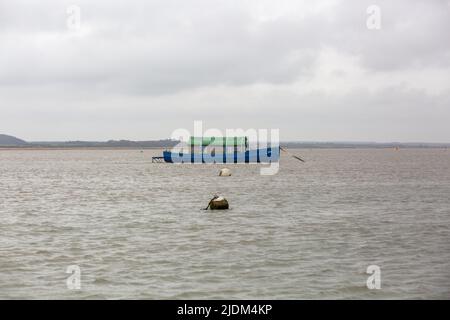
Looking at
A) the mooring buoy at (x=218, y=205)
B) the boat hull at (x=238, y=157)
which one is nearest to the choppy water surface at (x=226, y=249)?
the mooring buoy at (x=218, y=205)

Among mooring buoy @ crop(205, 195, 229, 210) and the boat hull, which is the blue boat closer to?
the boat hull

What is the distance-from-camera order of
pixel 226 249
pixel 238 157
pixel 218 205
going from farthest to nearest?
pixel 238 157
pixel 218 205
pixel 226 249

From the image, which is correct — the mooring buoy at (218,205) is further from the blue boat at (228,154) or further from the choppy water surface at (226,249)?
the blue boat at (228,154)

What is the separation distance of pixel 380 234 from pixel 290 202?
18.1m

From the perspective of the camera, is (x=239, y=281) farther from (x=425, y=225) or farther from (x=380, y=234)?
(x=425, y=225)

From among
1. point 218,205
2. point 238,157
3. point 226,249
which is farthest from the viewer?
point 238,157

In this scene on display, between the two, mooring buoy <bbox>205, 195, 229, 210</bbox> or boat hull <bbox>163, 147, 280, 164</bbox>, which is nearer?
mooring buoy <bbox>205, 195, 229, 210</bbox>

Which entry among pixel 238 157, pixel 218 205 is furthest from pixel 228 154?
pixel 218 205

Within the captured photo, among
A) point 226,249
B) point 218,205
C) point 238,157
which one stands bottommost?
point 226,249

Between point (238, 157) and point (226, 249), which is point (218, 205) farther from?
point (238, 157)

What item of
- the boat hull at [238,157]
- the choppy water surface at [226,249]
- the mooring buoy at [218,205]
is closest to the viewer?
the choppy water surface at [226,249]

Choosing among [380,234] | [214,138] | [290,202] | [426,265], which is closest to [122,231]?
[380,234]

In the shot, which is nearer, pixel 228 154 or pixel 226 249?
pixel 226 249

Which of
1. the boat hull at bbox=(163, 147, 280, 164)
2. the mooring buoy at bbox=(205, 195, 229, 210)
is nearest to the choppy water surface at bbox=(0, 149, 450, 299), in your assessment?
the mooring buoy at bbox=(205, 195, 229, 210)
